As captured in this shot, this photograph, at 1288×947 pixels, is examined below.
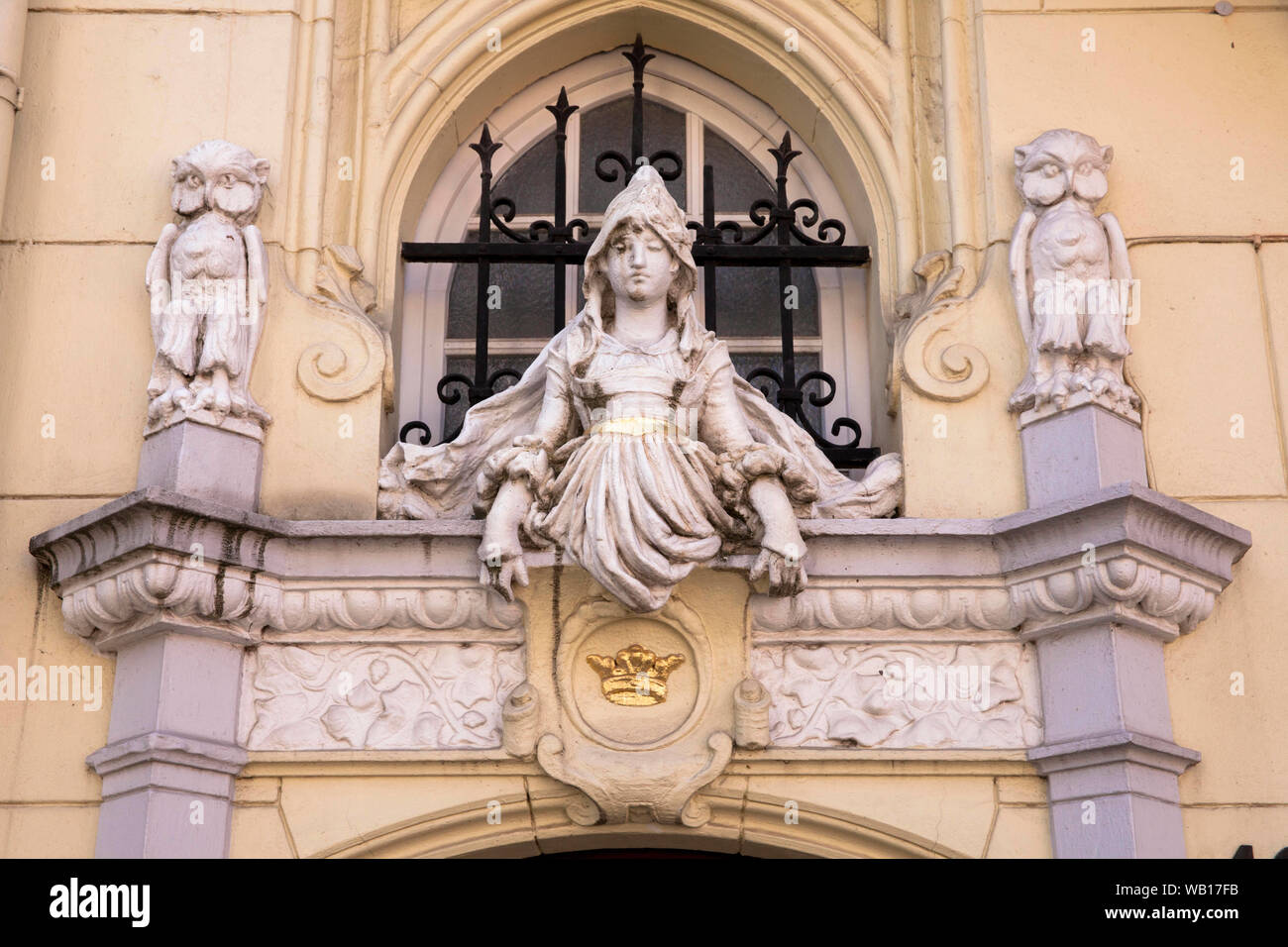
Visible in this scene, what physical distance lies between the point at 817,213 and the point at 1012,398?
1.35 meters

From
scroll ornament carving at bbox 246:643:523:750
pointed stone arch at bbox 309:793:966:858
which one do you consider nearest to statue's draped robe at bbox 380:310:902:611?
scroll ornament carving at bbox 246:643:523:750

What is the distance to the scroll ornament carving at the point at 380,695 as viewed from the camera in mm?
6566

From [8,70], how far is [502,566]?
2.76m

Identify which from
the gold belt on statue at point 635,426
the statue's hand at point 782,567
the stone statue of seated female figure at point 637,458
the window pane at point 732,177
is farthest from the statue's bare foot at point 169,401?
the window pane at point 732,177

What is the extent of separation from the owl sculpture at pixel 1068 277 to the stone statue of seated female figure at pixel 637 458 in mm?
663

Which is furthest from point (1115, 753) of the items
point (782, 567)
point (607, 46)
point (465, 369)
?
point (607, 46)

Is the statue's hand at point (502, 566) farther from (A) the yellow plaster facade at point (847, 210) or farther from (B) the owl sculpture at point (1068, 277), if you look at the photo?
(B) the owl sculpture at point (1068, 277)

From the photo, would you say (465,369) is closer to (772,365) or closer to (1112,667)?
(772,365)

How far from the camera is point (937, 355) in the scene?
718 centimetres

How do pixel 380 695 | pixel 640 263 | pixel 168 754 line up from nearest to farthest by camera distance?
pixel 168 754 → pixel 380 695 → pixel 640 263

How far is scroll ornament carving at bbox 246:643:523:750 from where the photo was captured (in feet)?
21.5

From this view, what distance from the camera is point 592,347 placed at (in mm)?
6848

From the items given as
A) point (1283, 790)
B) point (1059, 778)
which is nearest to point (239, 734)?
point (1059, 778)

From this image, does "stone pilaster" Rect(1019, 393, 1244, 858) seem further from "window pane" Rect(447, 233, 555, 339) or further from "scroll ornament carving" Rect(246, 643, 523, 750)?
"window pane" Rect(447, 233, 555, 339)
